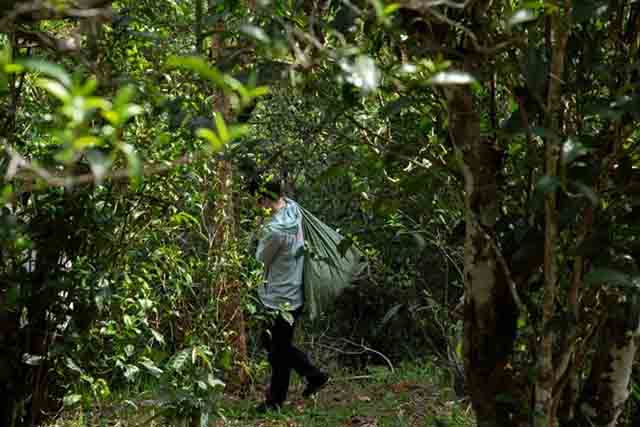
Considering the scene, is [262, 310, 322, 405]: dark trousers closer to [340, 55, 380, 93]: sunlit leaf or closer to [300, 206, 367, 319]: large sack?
[300, 206, 367, 319]: large sack

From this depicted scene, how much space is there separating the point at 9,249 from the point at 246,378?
11.9 feet

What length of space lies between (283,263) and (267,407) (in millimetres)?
1024

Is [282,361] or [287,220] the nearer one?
[287,220]

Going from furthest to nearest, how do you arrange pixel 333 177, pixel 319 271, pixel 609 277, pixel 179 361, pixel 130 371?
1. pixel 319 271
2. pixel 179 361
3. pixel 130 371
4. pixel 333 177
5. pixel 609 277

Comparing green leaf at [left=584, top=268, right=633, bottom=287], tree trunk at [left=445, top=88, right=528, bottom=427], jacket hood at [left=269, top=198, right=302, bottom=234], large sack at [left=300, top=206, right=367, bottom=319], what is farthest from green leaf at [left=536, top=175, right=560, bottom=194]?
large sack at [left=300, top=206, right=367, bottom=319]

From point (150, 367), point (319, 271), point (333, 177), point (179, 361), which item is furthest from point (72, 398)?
point (319, 271)

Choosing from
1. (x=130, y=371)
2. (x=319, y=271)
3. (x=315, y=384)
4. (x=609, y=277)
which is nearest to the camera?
(x=609, y=277)

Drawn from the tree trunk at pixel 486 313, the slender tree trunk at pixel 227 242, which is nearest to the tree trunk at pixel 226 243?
the slender tree trunk at pixel 227 242

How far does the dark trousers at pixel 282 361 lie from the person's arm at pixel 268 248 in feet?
1.38

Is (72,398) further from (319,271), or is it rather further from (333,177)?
(319,271)

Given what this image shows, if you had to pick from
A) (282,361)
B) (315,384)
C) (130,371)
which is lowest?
(315,384)

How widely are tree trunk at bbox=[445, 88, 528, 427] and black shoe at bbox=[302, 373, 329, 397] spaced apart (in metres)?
4.13

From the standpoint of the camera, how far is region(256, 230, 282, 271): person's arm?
6.57 metres

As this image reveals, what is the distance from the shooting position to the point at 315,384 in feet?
22.8
